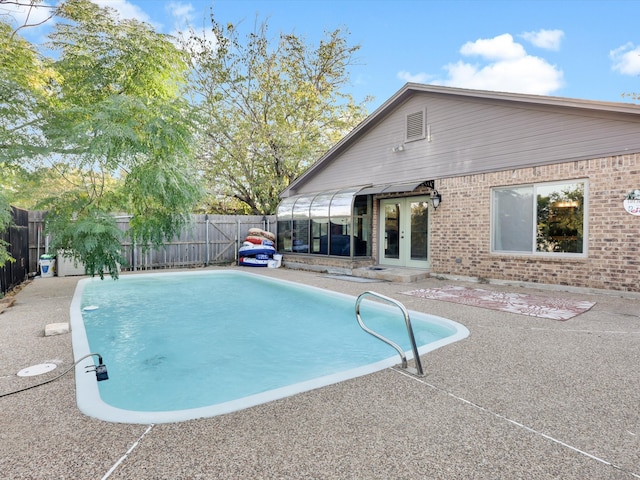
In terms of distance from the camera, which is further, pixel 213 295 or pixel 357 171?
pixel 357 171

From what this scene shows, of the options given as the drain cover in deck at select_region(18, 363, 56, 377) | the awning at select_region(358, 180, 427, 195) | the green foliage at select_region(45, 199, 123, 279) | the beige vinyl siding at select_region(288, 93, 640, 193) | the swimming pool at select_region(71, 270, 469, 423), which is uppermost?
the beige vinyl siding at select_region(288, 93, 640, 193)

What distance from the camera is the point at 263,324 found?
21.7 ft

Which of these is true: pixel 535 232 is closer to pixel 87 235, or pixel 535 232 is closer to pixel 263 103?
pixel 87 235

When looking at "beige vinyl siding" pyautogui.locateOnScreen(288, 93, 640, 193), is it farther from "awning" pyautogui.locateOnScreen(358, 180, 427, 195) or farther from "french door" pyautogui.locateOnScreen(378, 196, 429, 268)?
"french door" pyautogui.locateOnScreen(378, 196, 429, 268)

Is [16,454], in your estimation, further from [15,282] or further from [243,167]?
[243,167]

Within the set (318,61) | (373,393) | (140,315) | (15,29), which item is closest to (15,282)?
(140,315)

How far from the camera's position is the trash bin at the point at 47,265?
10758mm

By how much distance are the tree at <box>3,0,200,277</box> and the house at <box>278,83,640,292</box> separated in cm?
616

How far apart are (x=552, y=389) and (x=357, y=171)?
405 inches

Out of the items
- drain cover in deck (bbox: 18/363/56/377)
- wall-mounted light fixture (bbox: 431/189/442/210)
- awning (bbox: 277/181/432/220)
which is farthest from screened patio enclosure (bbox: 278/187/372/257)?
drain cover in deck (bbox: 18/363/56/377)

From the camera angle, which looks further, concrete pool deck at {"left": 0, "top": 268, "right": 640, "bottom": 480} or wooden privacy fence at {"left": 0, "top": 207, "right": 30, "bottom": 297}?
wooden privacy fence at {"left": 0, "top": 207, "right": 30, "bottom": 297}

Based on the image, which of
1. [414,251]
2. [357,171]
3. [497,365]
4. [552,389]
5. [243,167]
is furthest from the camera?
[243,167]

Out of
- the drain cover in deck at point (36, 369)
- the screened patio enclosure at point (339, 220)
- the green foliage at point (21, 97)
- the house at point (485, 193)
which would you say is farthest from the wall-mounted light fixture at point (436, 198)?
the green foliage at point (21, 97)

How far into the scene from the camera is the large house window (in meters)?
7.55
